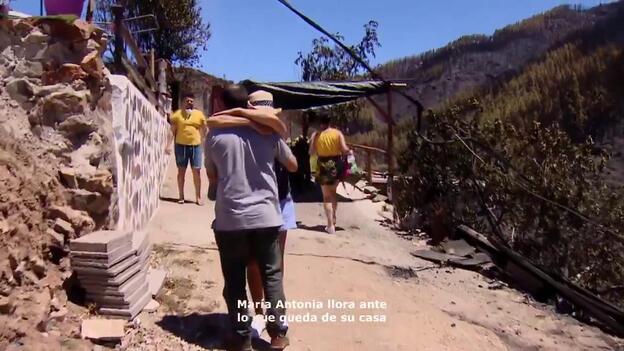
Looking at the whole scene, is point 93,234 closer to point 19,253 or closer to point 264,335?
point 19,253

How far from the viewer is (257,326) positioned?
11.7 feet

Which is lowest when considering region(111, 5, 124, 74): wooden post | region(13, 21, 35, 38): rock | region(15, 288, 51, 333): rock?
region(15, 288, 51, 333): rock

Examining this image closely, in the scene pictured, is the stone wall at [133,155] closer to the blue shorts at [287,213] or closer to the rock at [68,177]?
the rock at [68,177]

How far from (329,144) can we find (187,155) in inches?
85.0

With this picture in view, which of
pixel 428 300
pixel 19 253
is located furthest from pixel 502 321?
pixel 19 253

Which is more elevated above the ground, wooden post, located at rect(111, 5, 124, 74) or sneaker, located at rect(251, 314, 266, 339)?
wooden post, located at rect(111, 5, 124, 74)

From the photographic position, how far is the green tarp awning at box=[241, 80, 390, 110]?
32.0ft

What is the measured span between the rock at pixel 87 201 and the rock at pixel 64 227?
271 millimetres

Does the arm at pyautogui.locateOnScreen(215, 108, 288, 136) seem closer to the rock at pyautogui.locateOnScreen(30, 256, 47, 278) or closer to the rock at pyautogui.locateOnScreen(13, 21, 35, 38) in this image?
the rock at pyautogui.locateOnScreen(30, 256, 47, 278)

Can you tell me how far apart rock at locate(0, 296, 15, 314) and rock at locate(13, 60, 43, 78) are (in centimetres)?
178

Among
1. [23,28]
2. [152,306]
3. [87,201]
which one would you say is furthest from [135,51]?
[152,306]

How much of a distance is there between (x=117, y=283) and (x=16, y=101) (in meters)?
1.55

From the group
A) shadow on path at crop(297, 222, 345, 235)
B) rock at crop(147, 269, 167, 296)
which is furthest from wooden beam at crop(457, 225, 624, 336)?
rock at crop(147, 269, 167, 296)

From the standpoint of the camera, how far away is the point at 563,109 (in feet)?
46.6
